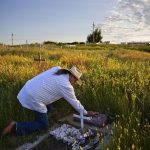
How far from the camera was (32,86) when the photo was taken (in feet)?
18.8

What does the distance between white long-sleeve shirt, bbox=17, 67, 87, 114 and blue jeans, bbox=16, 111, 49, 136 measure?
0.12m

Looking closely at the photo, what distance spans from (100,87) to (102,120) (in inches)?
53.8

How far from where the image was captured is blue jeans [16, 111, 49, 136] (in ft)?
18.7

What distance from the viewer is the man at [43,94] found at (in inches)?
216

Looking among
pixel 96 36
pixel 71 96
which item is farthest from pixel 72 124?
pixel 96 36

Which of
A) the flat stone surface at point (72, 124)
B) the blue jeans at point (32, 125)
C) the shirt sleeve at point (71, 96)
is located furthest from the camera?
the blue jeans at point (32, 125)

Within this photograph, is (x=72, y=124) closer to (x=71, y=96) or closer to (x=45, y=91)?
(x=71, y=96)

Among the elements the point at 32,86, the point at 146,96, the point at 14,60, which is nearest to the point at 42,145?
the point at 32,86

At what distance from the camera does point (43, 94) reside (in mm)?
5734

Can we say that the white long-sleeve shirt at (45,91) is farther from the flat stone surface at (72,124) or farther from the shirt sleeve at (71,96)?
the flat stone surface at (72,124)

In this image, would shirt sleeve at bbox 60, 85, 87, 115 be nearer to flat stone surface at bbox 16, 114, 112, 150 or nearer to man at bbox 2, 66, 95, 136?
man at bbox 2, 66, 95, 136

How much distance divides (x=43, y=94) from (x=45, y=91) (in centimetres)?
7

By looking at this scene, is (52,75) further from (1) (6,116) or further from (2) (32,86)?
(1) (6,116)

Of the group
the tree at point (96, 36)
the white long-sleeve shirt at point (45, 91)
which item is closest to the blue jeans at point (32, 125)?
the white long-sleeve shirt at point (45, 91)
